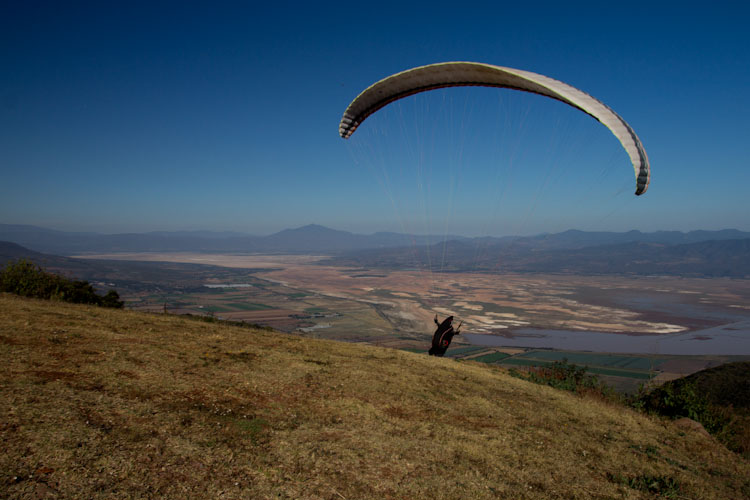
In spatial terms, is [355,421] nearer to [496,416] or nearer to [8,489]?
[496,416]

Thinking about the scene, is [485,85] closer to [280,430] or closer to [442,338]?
[442,338]

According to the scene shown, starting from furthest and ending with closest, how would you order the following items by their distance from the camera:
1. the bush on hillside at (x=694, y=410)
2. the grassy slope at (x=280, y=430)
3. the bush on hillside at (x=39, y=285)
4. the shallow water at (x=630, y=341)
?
the shallow water at (x=630, y=341), the bush on hillside at (x=39, y=285), the bush on hillside at (x=694, y=410), the grassy slope at (x=280, y=430)

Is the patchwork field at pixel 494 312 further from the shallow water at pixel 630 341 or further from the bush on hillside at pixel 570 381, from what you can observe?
the bush on hillside at pixel 570 381

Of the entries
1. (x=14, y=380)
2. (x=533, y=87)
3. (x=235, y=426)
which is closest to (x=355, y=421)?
(x=235, y=426)

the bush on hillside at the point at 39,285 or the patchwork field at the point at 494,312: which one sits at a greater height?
the bush on hillside at the point at 39,285

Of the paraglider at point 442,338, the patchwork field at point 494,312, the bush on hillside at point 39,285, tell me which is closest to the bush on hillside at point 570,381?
the paraglider at point 442,338

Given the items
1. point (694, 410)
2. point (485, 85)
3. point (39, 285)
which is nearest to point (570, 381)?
point (694, 410)
